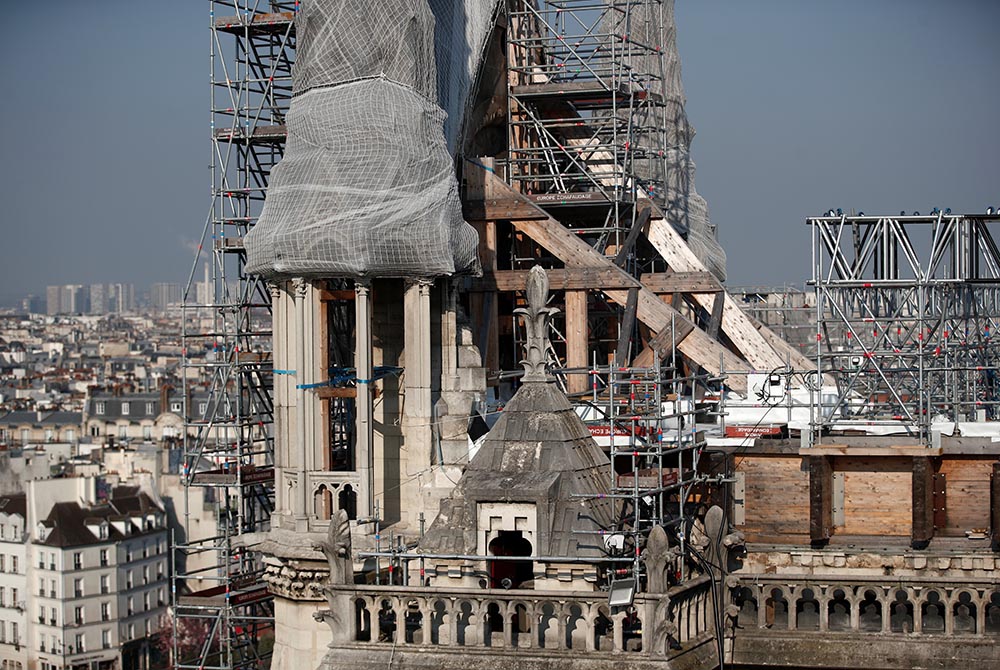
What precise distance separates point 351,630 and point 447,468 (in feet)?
22.0

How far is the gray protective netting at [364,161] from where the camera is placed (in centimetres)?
3206

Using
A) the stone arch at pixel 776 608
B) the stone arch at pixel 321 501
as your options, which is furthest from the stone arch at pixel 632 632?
the stone arch at pixel 321 501

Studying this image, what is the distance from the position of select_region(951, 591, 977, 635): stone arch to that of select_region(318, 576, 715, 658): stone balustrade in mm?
3543

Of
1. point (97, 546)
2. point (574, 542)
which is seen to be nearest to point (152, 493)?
Result: point (97, 546)

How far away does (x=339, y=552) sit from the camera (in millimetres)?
26734

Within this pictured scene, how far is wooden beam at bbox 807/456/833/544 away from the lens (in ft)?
93.5

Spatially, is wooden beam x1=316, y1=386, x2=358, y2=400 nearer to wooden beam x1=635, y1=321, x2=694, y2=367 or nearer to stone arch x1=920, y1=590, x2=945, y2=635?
wooden beam x1=635, y1=321, x2=694, y2=367

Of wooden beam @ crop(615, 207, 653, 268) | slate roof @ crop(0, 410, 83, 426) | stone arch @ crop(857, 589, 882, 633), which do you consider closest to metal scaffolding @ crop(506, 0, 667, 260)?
wooden beam @ crop(615, 207, 653, 268)

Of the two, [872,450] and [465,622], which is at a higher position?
[872,450]

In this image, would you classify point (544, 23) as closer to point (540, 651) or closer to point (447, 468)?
point (447, 468)

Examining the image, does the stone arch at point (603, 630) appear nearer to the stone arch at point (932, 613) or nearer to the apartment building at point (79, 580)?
the stone arch at point (932, 613)

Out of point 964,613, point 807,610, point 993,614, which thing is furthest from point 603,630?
point 993,614

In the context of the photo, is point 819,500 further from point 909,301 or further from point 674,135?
point 674,135

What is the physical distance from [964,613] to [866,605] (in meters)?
1.46
